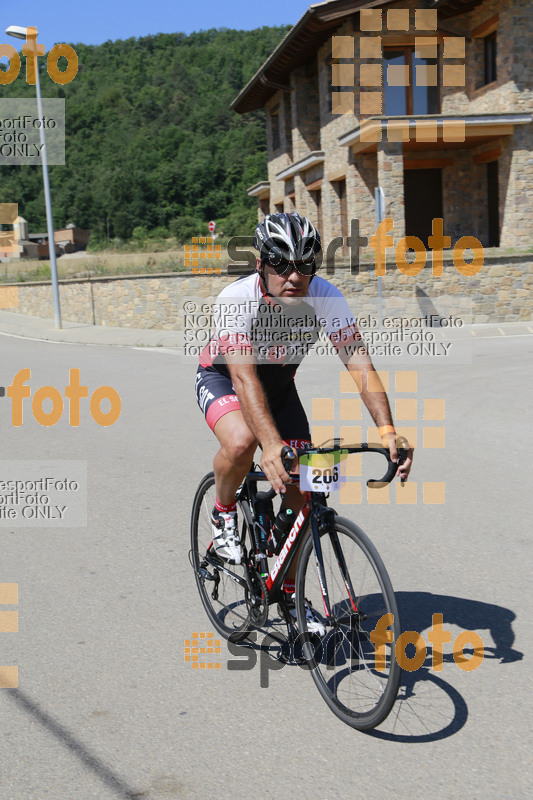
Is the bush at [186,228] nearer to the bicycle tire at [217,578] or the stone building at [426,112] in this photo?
the stone building at [426,112]

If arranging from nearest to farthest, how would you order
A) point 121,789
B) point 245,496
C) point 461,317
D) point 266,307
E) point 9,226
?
point 121,789
point 266,307
point 245,496
point 461,317
point 9,226

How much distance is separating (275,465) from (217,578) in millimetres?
1365

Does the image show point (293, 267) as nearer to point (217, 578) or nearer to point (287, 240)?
point (287, 240)

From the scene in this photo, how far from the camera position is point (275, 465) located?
3084 mm

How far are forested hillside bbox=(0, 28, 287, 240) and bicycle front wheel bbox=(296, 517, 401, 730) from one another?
79.6m

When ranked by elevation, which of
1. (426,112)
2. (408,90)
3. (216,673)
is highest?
(408,90)

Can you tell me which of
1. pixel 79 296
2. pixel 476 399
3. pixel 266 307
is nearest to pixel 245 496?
pixel 266 307

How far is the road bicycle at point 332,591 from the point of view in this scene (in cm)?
303

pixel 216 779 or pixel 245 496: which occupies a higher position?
pixel 245 496

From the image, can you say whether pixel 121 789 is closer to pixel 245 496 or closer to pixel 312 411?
pixel 245 496

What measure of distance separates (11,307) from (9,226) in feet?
124

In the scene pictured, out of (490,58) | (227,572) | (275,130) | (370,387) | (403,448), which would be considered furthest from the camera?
(275,130)

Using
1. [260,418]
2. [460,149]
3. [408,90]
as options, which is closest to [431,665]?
[260,418]

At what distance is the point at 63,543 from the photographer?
5656 mm
